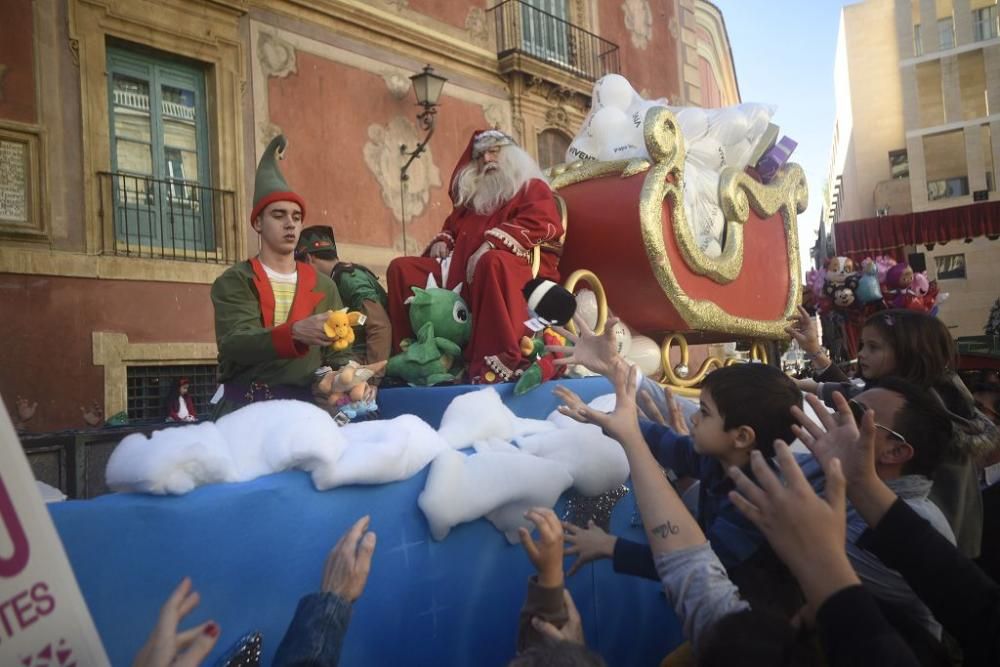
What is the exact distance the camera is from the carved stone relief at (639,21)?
1373cm

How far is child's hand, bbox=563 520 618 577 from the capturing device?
158cm

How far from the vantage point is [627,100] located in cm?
388

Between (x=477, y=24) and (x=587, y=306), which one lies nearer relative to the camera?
(x=587, y=306)

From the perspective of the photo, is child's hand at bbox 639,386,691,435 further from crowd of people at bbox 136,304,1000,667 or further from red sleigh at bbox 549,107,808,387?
red sleigh at bbox 549,107,808,387

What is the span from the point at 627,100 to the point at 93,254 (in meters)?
5.35

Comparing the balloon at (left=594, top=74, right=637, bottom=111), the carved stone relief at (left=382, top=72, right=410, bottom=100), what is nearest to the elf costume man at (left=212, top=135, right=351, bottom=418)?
the balloon at (left=594, top=74, right=637, bottom=111)

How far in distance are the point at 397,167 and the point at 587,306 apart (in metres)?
6.99


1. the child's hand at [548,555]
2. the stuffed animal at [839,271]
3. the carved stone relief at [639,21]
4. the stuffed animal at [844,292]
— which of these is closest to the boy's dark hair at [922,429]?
the child's hand at [548,555]

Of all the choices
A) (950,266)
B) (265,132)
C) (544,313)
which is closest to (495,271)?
(544,313)

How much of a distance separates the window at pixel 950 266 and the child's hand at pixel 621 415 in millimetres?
26042

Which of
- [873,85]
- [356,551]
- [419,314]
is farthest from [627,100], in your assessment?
[873,85]

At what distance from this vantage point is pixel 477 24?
1102 centimetres

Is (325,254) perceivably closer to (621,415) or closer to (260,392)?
(260,392)

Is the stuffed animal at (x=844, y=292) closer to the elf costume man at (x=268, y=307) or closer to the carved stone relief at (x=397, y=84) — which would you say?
the elf costume man at (x=268, y=307)
